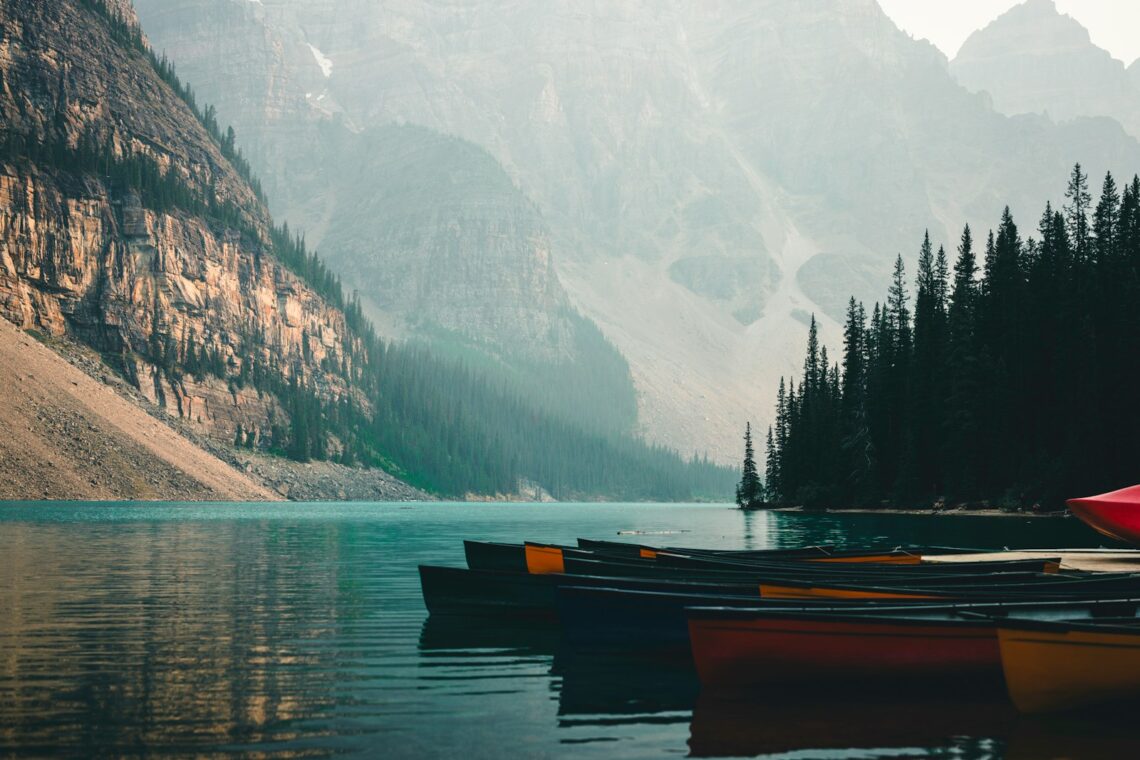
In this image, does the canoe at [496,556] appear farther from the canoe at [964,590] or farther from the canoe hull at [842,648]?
the canoe hull at [842,648]

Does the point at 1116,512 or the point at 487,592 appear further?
the point at 1116,512

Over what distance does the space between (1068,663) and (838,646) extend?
3.62m

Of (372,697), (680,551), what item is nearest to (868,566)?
(680,551)

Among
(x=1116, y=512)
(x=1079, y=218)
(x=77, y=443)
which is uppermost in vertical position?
(x=1079, y=218)

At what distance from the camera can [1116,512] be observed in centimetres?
4022

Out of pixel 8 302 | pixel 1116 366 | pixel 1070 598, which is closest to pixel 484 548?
pixel 1070 598

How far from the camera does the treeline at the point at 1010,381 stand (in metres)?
84.9

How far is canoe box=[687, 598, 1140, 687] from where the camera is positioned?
1836cm

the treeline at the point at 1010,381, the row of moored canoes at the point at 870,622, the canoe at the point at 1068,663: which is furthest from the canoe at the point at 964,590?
the treeline at the point at 1010,381

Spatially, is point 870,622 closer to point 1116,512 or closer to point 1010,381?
point 1116,512

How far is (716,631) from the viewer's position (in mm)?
18625

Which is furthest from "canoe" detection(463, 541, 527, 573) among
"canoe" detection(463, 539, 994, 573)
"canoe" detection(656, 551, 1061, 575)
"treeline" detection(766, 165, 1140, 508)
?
"treeline" detection(766, 165, 1140, 508)

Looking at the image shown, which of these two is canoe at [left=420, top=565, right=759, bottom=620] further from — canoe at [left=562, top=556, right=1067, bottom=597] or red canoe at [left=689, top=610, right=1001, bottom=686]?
red canoe at [left=689, top=610, right=1001, bottom=686]

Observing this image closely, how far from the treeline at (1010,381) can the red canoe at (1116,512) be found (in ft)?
148
